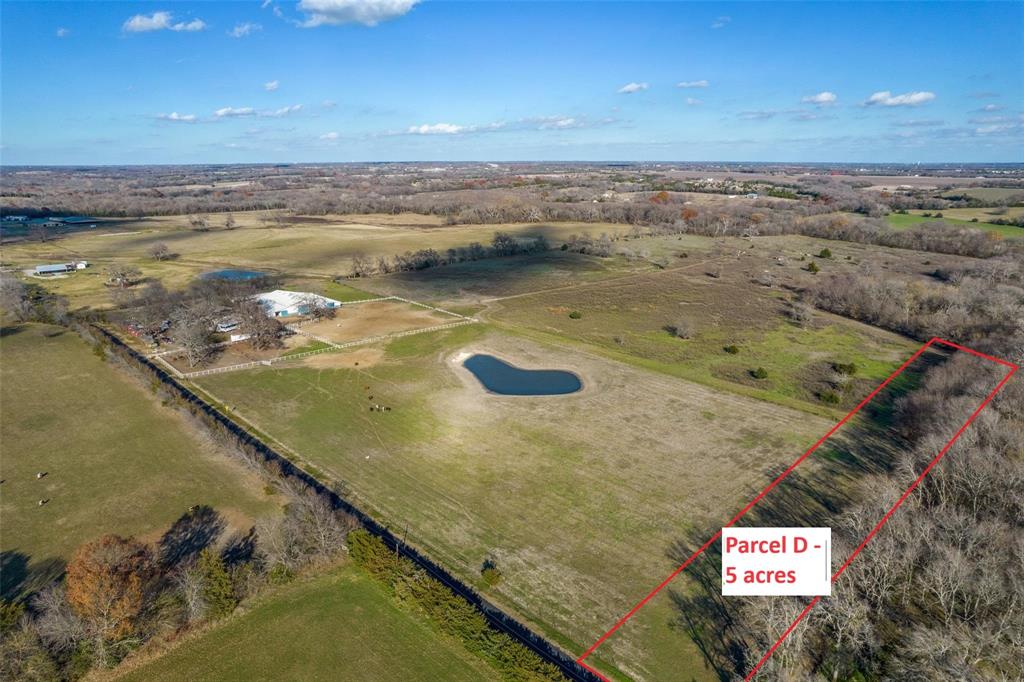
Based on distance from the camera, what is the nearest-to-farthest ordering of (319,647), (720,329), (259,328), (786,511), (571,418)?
(319,647), (786,511), (571,418), (259,328), (720,329)

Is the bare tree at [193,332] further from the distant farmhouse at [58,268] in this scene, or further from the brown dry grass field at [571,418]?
the distant farmhouse at [58,268]

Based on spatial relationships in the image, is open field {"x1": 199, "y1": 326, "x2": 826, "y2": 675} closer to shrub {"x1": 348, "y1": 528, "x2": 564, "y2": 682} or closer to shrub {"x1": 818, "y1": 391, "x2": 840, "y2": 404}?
shrub {"x1": 348, "y1": 528, "x2": 564, "y2": 682}

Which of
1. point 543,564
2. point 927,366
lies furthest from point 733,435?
point 927,366

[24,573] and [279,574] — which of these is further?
[24,573]

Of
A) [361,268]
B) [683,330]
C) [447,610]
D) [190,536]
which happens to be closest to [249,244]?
[361,268]

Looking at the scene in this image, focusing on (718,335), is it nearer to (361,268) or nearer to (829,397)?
(829,397)

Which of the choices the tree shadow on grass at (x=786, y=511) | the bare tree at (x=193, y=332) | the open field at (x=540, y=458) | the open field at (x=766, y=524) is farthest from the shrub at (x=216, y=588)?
the bare tree at (x=193, y=332)

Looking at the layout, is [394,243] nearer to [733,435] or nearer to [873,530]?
[733,435]

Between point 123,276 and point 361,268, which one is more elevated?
point 361,268
